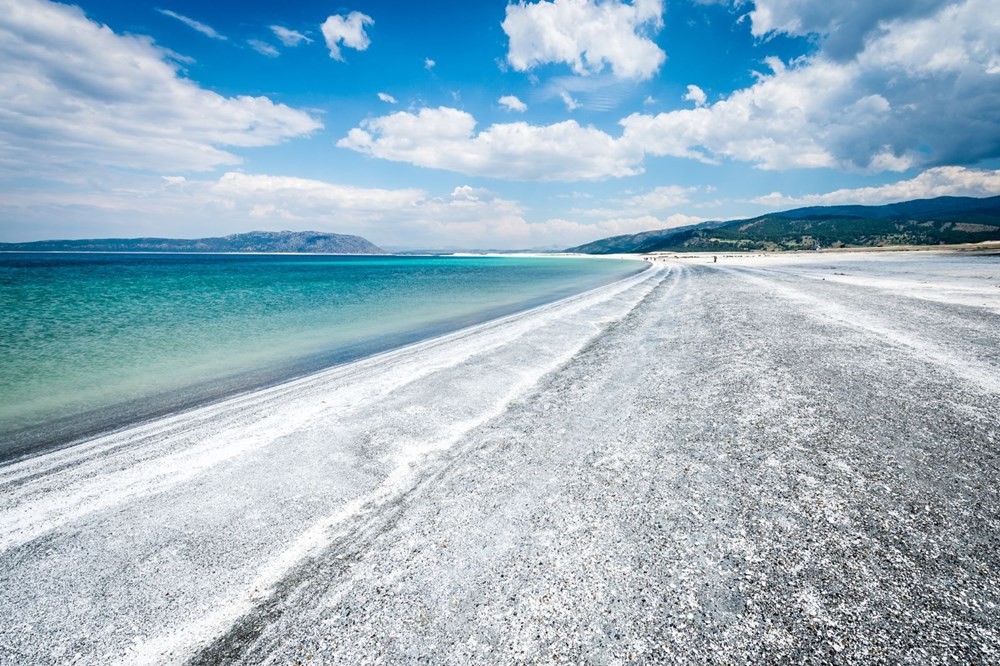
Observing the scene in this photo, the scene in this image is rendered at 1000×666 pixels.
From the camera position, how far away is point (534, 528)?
386 centimetres

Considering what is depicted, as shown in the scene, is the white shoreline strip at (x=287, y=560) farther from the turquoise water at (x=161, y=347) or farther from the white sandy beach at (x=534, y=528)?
the turquoise water at (x=161, y=347)

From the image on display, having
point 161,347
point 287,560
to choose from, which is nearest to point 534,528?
point 287,560

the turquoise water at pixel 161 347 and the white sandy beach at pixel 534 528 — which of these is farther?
the turquoise water at pixel 161 347

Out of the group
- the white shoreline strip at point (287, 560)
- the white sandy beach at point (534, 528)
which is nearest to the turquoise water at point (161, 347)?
the white sandy beach at point (534, 528)

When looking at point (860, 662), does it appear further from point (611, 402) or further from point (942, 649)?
point (611, 402)

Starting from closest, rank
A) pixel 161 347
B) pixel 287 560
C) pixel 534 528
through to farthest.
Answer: pixel 287 560 < pixel 534 528 < pixel 161 347

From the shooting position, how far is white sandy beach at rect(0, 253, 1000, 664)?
8.98 ft

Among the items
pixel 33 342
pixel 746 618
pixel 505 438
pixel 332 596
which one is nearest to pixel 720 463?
pixel 746 618

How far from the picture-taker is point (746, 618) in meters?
2.74

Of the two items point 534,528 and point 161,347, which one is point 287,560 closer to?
point 534,528

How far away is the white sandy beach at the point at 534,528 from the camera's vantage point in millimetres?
2736

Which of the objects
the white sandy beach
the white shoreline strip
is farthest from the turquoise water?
the white shoreline strip

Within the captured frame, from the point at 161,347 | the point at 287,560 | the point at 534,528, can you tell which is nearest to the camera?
the point at 287,560

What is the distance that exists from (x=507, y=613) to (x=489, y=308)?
2599cm
